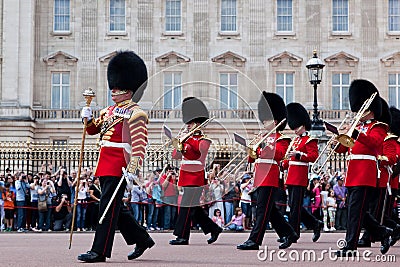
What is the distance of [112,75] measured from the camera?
35.4ft

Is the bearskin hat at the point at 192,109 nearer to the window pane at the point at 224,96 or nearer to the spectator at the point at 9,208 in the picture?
the window pane at the point at 224,96

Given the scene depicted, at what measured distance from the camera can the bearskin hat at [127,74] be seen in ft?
35.2

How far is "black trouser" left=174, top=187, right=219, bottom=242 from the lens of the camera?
43.4 feet

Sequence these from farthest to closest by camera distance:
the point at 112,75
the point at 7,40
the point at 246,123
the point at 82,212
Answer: the point at 7,40 → the point at 82,212 → the point at 246,123 → the point at 112,75

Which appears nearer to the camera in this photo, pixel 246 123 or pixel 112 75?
pixel 112 75

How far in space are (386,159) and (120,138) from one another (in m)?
3.66

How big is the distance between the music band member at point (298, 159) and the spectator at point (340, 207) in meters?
8.96

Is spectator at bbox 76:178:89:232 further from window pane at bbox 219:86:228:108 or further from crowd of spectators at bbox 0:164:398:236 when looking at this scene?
window pane at bbox 219:86:228:108

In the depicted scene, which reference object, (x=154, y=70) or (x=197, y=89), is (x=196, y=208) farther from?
(x=154, y=70)

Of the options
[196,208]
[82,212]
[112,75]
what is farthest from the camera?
[82,212]

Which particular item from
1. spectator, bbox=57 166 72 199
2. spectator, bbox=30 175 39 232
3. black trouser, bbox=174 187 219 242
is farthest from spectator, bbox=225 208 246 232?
black trouser, bbox=174 187 219 242

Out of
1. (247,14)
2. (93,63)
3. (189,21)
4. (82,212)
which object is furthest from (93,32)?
(82,212)

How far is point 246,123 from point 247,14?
30440mm

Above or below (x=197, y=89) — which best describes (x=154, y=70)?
above
